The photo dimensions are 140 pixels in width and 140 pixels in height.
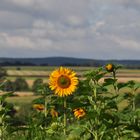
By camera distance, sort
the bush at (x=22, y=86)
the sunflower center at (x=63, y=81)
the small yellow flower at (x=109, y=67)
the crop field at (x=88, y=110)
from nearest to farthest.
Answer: the crop field at (x=88, y=110) < the small yellow flower at (x=109, y=67) < the sunflower center at (x=63, y=81) < the bush at (x=22, y=86)

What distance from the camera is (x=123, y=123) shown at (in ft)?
27.1

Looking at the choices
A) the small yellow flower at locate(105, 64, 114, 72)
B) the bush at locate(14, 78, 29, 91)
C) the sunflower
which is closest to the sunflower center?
the sunflower

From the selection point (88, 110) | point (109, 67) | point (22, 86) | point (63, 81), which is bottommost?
point (22, 86)

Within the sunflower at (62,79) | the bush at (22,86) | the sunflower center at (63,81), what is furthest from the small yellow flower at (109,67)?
the bush at (22,86)

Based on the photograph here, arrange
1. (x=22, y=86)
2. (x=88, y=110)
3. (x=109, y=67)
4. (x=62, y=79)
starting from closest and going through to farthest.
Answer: (x=88, y=110), (x=109, y=67), (x=62, y=79), (x=22, y=86)

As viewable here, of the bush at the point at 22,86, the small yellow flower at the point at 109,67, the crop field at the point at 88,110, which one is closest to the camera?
the crop field at the point at 88,110

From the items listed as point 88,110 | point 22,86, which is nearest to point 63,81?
point 88,110

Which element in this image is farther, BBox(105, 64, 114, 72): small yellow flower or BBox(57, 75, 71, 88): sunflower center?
BBox(57, 75, 71, 88): sunflower center

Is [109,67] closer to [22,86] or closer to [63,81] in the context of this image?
[63,81]

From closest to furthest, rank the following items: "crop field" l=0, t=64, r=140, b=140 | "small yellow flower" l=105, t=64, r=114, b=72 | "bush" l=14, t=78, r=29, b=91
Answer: "crop field" l=0, t=64, r=140, b=140 → "small yellow flower" l=105, t=64, r=114, b=72 → "bush" l=14, t=78, r=29, b=91

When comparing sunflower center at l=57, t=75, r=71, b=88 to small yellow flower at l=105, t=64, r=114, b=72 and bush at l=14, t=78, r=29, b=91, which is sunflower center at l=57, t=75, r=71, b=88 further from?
bush at l=14, t=78, r=29, b=91

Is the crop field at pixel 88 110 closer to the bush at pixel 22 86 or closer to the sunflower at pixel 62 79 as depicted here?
the sunflower at pixel 62 79

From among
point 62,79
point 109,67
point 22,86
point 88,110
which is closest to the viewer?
point 88,110

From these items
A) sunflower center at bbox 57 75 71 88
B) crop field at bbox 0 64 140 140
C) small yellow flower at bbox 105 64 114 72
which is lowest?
crop field at bbox 0 64 140 140
